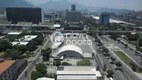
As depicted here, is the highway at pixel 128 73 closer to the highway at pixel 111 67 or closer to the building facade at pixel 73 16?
the highway at pixel 111 67

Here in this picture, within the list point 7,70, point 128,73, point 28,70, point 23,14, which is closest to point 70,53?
point 28,70

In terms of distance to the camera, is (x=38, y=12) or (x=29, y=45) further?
(x=38, y=12)

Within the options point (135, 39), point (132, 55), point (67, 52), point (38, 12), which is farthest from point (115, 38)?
point (38, 12)

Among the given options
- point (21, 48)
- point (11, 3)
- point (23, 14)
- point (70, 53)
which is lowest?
point (70, 53)

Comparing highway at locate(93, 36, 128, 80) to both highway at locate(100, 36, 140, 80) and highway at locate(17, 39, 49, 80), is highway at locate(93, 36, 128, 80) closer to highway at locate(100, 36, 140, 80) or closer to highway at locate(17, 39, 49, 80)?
highway at locate(100, 36, 140, 80)

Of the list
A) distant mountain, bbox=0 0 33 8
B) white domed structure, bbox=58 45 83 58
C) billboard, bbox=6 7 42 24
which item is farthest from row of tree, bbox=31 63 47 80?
distant mountain, bbox=0 0 33 8

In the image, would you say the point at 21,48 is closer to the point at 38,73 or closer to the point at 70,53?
the point at 70,53

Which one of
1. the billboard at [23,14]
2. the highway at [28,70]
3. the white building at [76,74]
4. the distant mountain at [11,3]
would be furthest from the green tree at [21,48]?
the distant mountain at [11,3]

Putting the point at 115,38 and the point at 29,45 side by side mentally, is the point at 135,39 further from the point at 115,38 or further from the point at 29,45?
the point at 29,45
